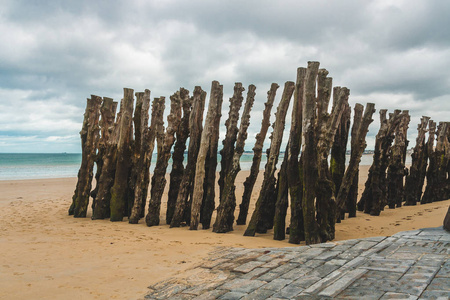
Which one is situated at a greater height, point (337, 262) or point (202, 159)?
point (202, 159)

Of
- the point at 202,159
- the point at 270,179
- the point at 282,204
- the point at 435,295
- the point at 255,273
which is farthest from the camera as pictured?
the point at 202,159

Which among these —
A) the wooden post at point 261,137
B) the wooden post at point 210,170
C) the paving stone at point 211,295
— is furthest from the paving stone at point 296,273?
the wooden post at point 210,170

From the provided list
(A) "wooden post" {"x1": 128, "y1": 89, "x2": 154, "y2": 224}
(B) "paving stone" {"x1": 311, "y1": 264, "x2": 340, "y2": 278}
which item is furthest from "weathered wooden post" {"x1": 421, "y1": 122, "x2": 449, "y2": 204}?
(B) "paving stone" {"x1": 311, "y1": 264, "x2": 340, "y2": 278}

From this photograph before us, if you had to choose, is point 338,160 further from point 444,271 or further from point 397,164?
point 444,271

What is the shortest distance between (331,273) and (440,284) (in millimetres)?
1031

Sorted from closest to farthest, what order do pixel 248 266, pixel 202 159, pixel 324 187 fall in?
pixel 248 266, pixel 324 187, pixel 202 159

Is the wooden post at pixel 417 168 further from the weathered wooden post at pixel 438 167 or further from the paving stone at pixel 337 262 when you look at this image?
the paving stone at pixel 337 262

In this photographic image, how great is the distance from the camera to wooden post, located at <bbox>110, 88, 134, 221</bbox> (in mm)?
8727

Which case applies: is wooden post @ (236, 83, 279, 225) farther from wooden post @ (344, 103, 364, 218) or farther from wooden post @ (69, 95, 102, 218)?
wooden post @ (69, 95, 102, 218)

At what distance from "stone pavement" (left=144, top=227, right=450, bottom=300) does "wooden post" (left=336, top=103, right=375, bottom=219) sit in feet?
11.6

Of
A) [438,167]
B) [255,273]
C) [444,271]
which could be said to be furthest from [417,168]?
[255,273]

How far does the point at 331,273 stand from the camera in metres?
3.92

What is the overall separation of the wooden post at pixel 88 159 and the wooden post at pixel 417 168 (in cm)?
991

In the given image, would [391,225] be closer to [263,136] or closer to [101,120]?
[263,136]
